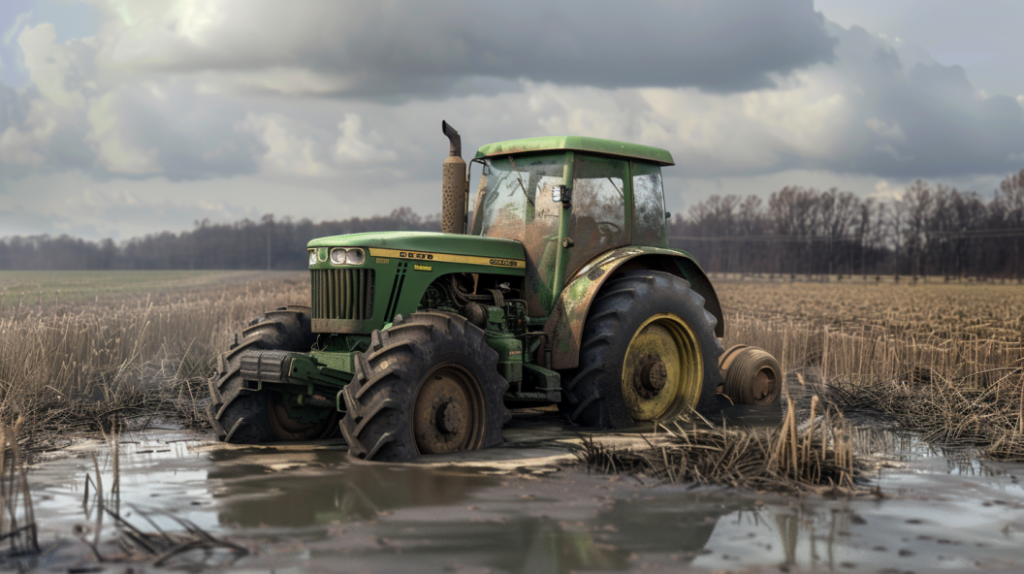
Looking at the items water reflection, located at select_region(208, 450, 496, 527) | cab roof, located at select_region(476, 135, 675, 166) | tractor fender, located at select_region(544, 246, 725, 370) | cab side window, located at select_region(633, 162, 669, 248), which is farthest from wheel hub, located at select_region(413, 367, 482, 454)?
cab side window, located at select_region(633, 162, 669, 248)

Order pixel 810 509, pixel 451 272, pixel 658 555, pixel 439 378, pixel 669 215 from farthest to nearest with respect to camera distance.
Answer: pixel 669 215, pixel 451 272, pixel 439 378, pixel 810 509, pixel 658 555

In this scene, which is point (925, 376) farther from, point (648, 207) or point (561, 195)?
point (561, 195)

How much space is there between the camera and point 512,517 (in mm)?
4453

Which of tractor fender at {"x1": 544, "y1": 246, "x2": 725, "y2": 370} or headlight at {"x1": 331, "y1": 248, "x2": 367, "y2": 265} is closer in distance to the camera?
headlight at {"x1": 331, "y1": 248, "x2": 367, "y2": 265}

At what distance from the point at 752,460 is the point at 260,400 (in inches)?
150

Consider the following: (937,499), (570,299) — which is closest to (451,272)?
(570,299)

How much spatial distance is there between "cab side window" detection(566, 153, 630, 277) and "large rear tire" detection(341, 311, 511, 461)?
1.81 m

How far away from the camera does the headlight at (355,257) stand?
6.59m

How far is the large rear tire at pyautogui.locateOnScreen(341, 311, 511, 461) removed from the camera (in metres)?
5.72

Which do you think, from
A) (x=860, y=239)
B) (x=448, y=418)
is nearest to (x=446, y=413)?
(x=448, y=418)

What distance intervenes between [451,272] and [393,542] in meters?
3.38

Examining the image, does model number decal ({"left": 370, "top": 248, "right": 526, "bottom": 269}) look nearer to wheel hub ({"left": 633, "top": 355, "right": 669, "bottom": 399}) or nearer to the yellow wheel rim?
the yellow wheel rim

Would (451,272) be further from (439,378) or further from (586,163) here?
(586,163)

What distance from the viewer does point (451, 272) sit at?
712cm
